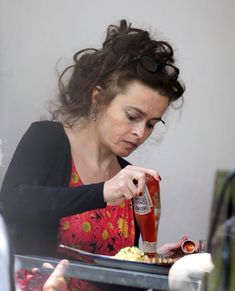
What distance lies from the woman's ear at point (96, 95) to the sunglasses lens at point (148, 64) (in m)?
0.14

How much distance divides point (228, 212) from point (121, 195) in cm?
43

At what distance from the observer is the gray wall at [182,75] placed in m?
1.83

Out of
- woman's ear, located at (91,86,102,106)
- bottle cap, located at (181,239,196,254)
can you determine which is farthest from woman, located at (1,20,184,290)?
bottle cap, located at (181,239,196,254)

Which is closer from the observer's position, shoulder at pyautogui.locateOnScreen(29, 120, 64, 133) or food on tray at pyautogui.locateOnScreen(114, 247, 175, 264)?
food on tray at pyautogui.locateOnScreen(114, 247, 175, 264)

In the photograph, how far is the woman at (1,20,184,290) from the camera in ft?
6.07

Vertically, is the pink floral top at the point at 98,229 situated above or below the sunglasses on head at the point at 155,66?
below

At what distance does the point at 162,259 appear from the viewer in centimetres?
183

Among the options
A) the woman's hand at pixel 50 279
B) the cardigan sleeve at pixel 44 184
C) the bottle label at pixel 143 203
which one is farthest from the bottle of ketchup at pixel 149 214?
the woman's hand at pixel 50 279

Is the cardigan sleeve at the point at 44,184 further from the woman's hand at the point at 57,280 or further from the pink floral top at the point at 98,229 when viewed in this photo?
the woman's hand at the point at 57,280

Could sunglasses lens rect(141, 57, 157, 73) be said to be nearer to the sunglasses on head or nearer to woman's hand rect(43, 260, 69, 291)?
the sunglasses on head

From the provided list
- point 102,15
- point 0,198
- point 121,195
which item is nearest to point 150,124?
point 121,195

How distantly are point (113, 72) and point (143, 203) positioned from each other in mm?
375

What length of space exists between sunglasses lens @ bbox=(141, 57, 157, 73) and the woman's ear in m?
0.14

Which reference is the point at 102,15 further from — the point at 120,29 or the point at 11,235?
the point at 11,235
